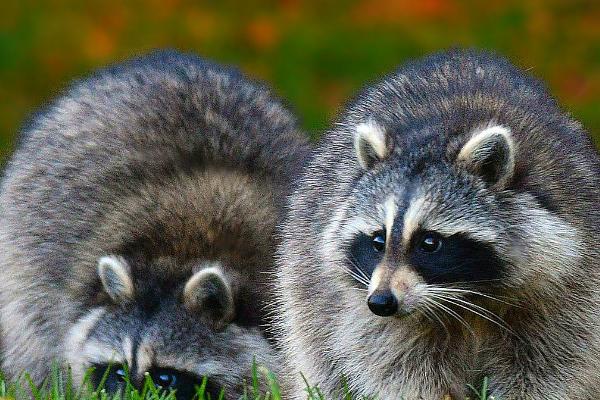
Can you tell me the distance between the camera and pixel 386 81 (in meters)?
6.13

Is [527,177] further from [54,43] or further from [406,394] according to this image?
[54,43]

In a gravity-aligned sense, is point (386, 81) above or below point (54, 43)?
below

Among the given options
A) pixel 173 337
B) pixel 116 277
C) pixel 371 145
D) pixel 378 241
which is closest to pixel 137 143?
pixel 116 277

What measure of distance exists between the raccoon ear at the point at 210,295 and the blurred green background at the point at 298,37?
21.1 feet

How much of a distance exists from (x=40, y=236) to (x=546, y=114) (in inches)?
110

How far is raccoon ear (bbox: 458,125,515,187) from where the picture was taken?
17.0ft

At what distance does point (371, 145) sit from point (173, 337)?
60.0 inches

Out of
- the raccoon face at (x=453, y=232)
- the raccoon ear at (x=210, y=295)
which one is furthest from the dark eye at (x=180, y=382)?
the raccoon face at (x=453, y=232)

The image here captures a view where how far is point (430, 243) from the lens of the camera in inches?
201

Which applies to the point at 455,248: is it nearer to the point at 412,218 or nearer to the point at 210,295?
the point at 412,218

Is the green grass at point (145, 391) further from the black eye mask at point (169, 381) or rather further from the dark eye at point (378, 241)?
the dark eye at point (378, 241)

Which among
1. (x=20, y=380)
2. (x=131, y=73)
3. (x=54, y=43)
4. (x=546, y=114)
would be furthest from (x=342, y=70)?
(x=546, y=114)

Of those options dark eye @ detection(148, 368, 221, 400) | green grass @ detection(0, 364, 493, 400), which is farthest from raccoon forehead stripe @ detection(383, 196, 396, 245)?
dark eye @ detection(148, 368, 221, 400)

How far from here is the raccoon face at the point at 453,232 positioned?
508 centimetres
